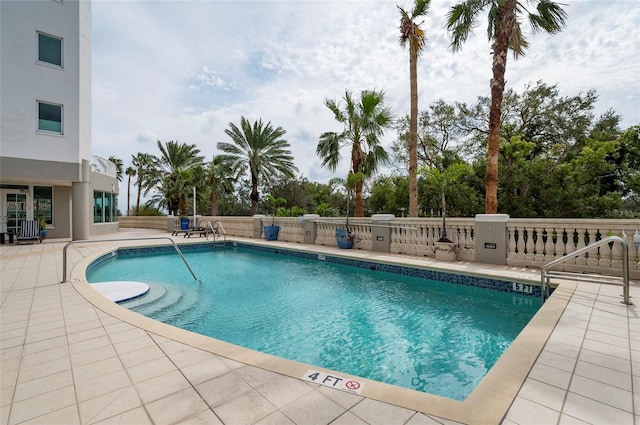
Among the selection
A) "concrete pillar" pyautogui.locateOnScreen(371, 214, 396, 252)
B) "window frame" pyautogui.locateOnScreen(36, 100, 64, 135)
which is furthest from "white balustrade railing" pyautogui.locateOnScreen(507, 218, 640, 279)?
"window frame" pyautogui.locateOnScreen(36, 100, 64, 135)

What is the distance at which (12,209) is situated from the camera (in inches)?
507

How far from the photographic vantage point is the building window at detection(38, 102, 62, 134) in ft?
37.1

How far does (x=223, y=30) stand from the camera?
981 cm

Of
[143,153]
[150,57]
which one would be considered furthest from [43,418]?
[143,153]

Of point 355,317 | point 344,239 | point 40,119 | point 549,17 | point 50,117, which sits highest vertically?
point 549,17

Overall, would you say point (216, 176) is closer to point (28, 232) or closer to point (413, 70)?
point (28, 232)

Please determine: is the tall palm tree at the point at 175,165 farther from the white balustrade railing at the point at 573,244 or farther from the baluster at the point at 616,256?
the baluster at the point at 616,256

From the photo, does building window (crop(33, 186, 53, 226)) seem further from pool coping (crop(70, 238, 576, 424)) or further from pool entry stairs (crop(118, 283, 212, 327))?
pool coping (crop(70, 238, 576, 424))

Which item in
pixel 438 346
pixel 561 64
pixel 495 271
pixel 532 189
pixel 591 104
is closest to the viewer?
pixel 438 346

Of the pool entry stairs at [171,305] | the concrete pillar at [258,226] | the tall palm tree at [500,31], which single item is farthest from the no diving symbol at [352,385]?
the concrete pillar at [258,226]

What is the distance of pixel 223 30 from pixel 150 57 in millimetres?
3050

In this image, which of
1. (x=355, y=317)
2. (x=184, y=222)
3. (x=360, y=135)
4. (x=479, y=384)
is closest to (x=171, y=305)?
(x=355, y=317)

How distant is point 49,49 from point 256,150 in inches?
422

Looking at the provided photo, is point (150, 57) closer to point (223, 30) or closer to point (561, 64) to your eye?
point (223, 30)
